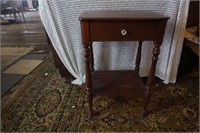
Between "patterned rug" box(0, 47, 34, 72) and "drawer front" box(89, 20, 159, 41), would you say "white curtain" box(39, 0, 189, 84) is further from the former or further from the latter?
"patterned rug" box(0, 47, 34, 72)

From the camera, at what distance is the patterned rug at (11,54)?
200 cm

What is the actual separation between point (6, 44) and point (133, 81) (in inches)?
92.7

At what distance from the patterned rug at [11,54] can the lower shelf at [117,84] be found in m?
1.24

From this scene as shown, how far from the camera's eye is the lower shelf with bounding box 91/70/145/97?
43.9 inches

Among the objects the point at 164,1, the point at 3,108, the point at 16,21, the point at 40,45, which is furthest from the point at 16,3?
the point at 164,1

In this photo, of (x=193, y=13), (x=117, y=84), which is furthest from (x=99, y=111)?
(x=193, y=13)

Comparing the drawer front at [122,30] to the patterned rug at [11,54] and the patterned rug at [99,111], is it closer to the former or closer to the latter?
the patterned rug at [99,111]

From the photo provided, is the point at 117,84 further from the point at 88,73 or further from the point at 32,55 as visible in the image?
the point at 32,55

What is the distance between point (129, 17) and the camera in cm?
83

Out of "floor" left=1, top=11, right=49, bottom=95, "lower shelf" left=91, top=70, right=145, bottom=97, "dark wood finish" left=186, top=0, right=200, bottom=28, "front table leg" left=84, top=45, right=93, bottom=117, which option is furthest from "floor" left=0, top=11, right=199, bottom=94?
"front table leg" left=84, top=45, right=93, bottom=117

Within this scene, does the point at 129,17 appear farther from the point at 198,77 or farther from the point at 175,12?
the point at 198,77

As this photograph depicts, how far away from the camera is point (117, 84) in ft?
3.90

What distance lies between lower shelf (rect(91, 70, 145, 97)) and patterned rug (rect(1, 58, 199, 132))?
16cm

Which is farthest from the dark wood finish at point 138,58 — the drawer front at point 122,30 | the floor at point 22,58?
the floor at point 22,58
